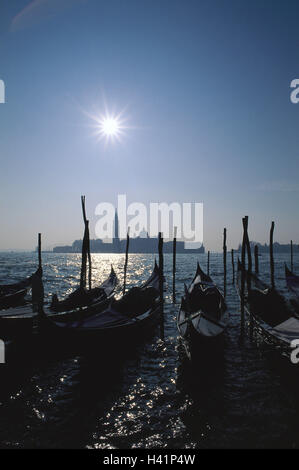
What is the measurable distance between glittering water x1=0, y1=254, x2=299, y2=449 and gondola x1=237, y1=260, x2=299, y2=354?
835 mm

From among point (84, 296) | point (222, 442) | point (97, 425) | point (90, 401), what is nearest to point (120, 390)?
point (90, 401)

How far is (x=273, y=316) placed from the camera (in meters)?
11.6

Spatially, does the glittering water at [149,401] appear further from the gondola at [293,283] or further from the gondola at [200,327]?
the gondola at [293,283]

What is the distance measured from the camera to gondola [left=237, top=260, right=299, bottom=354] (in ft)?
26.0

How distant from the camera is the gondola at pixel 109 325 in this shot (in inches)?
324

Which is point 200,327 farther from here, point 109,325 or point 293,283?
point 293,283

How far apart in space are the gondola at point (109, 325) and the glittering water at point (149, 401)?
662 mm

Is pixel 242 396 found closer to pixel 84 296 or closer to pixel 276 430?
pixel 276 430

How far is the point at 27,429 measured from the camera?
560 centimetres

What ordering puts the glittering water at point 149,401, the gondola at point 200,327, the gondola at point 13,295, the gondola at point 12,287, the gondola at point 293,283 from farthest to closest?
the gondola at point 12,287
the gondola at point 293,283
the gondola at point 13,295
the gondola at point 200,327
the glittering water at point 149,401

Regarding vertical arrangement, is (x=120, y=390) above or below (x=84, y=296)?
below

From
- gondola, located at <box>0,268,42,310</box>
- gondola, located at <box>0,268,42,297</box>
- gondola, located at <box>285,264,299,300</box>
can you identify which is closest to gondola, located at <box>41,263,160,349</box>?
gondola, located at <box>0,268,42,310</box>

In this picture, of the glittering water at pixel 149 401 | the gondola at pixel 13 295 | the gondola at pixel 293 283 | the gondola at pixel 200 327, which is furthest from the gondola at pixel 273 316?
the gondola at pixel 13 295
